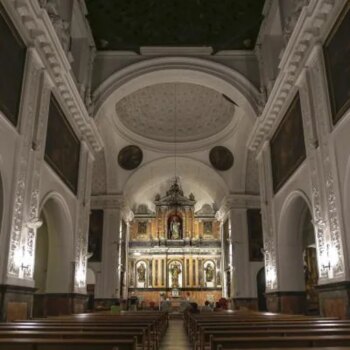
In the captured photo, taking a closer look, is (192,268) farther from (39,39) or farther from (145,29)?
(39,39)

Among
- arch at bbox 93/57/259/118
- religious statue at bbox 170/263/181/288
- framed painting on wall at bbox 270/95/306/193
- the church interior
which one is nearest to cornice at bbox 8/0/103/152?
the church interior

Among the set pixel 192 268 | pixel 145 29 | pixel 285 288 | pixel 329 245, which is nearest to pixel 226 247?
pixel 192 268

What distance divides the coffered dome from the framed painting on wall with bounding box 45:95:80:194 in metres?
7.02

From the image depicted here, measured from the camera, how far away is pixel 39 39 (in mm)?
8453

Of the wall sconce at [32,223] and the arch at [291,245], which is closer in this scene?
the wall sconce at [32,223]

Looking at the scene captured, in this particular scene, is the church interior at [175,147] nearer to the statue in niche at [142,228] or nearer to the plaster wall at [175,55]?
the plaster wall at [175,55]

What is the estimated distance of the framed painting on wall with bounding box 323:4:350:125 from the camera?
6922 millimetres

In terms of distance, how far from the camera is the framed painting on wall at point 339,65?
6.92m

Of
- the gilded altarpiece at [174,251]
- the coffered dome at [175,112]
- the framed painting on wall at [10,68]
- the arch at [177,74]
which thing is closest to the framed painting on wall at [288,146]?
the arch at [177,74]

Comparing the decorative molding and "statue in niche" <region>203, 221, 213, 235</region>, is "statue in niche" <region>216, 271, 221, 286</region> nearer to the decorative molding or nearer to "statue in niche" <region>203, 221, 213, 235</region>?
"statue in niche" <region>203, 221, 213, 235</region>

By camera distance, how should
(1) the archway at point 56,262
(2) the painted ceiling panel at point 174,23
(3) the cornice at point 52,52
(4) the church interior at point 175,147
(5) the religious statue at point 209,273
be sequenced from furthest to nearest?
(5) the religious statue at point 209,273, (2) the painted ceiling panel at point 174,23, (1) the archway at point 56,262, (3) the cornice at point 52,52, (4) the church interior at point 175,147

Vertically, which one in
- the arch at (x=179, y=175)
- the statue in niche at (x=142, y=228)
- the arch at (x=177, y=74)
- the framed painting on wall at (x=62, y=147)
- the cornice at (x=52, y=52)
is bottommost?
the framed painting on wall at (x=62, y=147)

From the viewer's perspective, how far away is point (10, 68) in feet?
24.0

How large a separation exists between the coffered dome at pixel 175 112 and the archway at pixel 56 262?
28.4 feet
